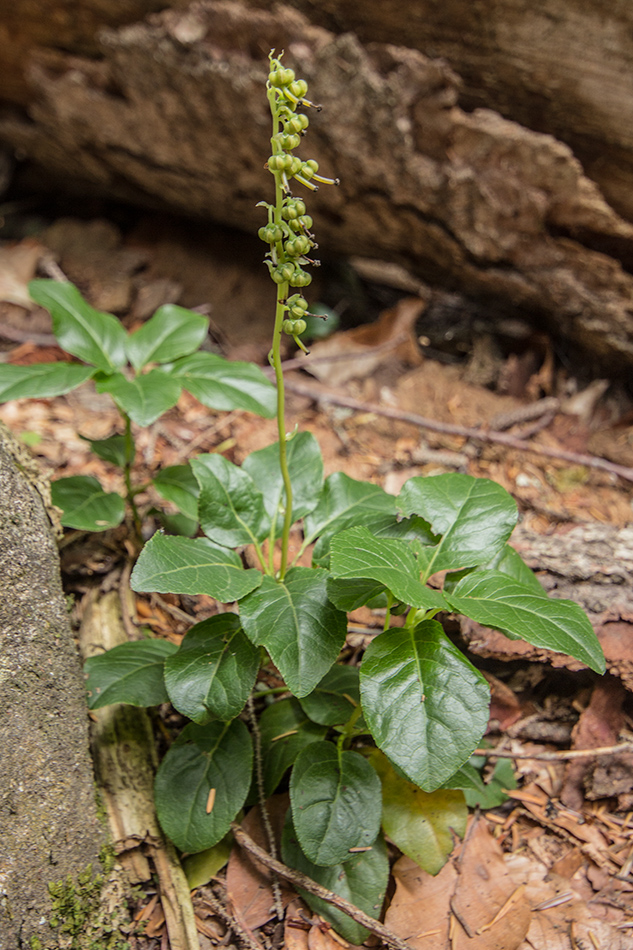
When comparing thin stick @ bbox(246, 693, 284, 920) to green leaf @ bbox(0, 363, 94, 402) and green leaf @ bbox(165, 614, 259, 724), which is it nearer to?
green leaf @ bbox(165, 614, 259, 724)

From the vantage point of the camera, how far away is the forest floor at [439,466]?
72.4 inches

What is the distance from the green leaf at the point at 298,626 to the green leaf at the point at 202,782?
43cm

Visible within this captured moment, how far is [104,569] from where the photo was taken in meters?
2.47

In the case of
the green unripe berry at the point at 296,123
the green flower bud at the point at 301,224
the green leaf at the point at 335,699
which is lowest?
the green leaf at the point at 335,699

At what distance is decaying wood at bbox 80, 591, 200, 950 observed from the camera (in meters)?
1.78

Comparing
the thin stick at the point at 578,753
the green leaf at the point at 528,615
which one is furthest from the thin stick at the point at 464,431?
the green leaf at the point at 528,615

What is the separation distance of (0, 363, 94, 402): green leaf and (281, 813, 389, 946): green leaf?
1485mm

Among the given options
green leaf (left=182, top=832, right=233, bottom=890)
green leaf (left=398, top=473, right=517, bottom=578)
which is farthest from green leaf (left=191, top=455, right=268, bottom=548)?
green leaf (left=182, top=832, right=233, bottom=890)

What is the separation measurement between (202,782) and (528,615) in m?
1.01

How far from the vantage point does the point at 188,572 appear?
1661mm

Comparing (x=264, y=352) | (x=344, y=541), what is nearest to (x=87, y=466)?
(x=264, y=352)

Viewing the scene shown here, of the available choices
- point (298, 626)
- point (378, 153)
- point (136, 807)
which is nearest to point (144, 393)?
point (298, 626)

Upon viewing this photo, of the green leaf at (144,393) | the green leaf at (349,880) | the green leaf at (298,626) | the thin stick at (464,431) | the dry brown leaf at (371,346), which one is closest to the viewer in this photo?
the green leaf at (298,626)

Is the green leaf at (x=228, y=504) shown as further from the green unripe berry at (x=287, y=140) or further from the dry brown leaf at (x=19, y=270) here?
the dry brown leaf at (x=19, y=270)
